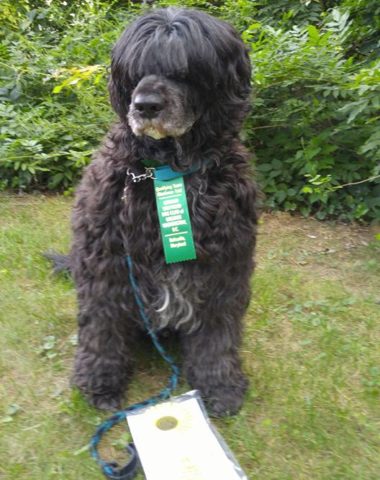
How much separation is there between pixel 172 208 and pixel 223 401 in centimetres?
89

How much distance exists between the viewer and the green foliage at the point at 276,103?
3.88m

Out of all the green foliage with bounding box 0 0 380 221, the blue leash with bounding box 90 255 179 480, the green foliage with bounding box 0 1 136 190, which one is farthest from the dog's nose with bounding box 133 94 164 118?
the green foliage with bounding box 0 1 136 190

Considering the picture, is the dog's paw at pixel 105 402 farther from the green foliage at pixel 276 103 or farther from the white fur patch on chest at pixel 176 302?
the green foliage at pixel 276 103

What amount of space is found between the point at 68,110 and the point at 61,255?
1.63 m

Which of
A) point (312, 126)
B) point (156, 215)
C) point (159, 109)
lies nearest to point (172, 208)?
point (156, 215)

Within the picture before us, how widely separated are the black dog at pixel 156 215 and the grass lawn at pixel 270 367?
0.18m

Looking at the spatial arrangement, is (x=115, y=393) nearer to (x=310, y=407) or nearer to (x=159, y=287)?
(x=159, y=287)

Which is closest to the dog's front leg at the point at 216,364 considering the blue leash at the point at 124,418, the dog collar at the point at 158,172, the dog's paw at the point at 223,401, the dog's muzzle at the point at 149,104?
the dog's paw at the point at 223,401

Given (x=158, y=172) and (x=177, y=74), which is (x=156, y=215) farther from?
(x=177, y=74)

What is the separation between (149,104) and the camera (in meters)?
1.87

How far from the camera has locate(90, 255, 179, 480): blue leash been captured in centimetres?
214

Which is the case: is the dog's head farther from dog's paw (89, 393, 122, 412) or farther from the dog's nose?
dog's paw (89, 393, 122, 412)

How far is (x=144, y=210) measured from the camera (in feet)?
7.11

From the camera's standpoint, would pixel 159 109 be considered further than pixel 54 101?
No
